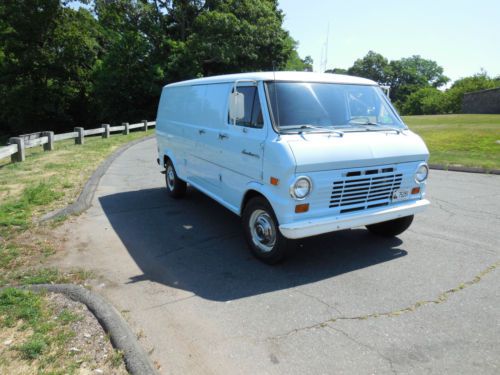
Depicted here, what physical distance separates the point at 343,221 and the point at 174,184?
14.5 feet

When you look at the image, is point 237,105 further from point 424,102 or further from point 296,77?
point 424,102

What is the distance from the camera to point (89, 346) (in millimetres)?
3287

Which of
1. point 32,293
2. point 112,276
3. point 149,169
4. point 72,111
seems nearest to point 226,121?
point 112,276

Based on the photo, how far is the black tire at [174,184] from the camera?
26.7 ft

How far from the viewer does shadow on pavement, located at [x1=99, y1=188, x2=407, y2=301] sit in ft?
15.1

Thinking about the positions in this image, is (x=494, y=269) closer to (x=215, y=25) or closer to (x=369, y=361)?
(x=369, y=361)

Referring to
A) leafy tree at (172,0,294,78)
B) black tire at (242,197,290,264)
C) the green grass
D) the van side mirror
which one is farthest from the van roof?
leafy tree at (172,0,294,78)

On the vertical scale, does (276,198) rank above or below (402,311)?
above

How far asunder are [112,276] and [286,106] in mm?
2898

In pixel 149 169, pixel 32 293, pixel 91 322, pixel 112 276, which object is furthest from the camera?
pixel 149 169

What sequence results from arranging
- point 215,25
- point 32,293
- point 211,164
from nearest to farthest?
point 32,293, point 211,164, point 215,25

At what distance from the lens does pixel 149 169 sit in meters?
11.6

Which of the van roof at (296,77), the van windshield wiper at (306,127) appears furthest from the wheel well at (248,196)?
the van roof at (296,77)

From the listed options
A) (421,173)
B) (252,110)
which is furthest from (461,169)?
(252,110)
